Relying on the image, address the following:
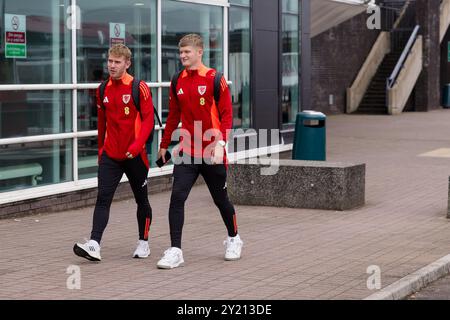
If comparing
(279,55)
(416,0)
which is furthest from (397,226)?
(416,0)

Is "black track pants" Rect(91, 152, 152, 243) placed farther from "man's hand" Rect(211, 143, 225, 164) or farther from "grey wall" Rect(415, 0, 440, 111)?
"grey wall" Rect(415, 0, 440, 111)

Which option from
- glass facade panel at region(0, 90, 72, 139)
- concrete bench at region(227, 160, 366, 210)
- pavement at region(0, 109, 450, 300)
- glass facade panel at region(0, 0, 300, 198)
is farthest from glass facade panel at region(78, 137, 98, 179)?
concrete bench at region(227, 160, 366, 210)

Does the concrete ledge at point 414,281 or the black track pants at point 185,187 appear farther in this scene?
the black track pants at point 185,187

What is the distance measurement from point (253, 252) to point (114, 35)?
16.0ft

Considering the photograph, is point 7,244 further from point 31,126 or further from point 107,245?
point 31,126

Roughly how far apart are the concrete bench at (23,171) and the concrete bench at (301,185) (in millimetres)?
2330

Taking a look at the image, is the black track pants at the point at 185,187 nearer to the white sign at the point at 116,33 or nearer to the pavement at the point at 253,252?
the pavement at the point at 253,252

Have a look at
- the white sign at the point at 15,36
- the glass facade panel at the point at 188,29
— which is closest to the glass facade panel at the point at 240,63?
the glass facade panel at the point at 188,29

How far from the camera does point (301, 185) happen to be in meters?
12.2

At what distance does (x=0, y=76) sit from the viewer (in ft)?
36.5

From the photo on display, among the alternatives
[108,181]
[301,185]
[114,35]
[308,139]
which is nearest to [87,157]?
[114,35]

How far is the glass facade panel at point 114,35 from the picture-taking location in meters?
12.5

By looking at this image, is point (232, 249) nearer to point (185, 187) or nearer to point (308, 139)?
point (185, 187)
